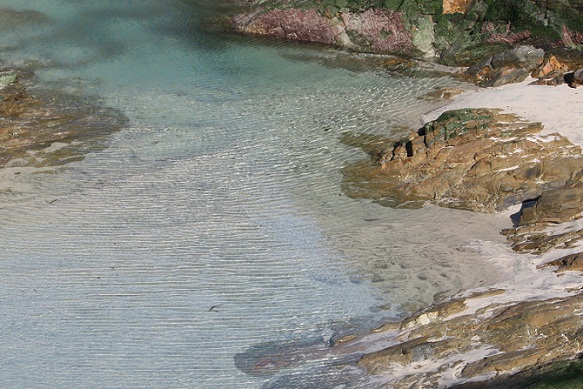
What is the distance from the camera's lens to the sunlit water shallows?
1201 centimetres

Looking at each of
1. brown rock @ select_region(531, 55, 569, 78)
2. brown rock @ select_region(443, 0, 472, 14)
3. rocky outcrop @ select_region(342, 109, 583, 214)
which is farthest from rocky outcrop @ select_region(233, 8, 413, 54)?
rocky outcrop @ select_region(342, 109, 583, 214)

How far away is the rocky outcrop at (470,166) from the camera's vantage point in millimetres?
15008

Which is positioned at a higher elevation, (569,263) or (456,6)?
(456,6)

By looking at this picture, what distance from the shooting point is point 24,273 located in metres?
13.7

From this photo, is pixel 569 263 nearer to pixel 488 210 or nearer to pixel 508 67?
pixel 488 210

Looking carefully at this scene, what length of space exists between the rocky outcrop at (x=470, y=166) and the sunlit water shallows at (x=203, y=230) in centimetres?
59

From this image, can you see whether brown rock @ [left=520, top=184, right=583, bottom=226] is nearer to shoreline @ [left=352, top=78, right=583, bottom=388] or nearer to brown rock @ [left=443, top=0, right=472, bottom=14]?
shoreline @ [left=352, top=78, right=583, bottom=388]

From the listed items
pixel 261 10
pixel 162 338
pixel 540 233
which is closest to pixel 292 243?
pixel 162 338

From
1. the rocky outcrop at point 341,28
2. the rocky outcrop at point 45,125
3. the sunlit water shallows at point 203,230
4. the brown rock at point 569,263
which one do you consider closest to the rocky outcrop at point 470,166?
the sunlit water shallows at point 203,230

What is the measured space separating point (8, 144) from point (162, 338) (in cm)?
732

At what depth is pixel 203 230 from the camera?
14734mm

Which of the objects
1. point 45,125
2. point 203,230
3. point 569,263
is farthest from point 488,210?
point 45,125

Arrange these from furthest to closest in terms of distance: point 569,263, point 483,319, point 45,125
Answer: point 45,125 → point 569,263 → point 483,319

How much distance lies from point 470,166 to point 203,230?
5.09 m
